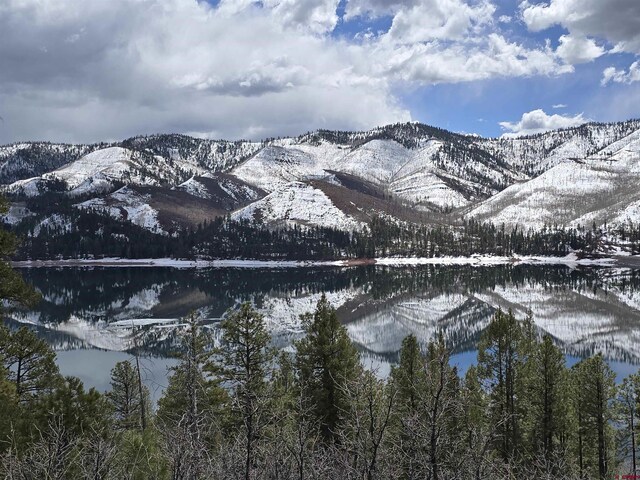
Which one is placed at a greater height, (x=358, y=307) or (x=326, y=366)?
(x=326, y=366)

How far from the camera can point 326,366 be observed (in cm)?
2691

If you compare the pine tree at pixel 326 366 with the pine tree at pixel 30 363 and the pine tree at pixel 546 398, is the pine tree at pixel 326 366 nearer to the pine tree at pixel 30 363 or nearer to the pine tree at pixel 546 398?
the pine tree at pixel 546 398

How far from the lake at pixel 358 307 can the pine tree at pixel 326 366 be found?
10.2 metres

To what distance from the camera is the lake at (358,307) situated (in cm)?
7100

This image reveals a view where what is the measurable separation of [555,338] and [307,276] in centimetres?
10272

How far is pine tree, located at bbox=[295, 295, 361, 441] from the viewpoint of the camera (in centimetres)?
2631

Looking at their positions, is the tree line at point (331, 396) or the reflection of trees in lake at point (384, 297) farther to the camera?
the reflection of trees in lake at point (384, 297)

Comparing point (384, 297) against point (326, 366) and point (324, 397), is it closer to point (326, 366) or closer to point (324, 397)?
point (326, 366)

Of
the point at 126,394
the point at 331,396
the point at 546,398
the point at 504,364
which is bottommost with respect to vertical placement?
the point at 126,394

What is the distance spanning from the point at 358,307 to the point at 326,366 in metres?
83.2

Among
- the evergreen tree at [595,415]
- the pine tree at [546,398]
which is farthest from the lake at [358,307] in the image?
the evergreen tree at [595,415]

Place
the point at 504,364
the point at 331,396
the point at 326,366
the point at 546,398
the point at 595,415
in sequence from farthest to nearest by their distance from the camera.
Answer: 1. the point at 504,364
2. the point at 595,415
3. the point at 546,398
4. the point at 326,366
5. the point at 331,396

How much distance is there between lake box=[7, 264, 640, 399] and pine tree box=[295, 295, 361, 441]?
1021 cm

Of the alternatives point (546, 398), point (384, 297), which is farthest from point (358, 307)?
point (546, 398)
